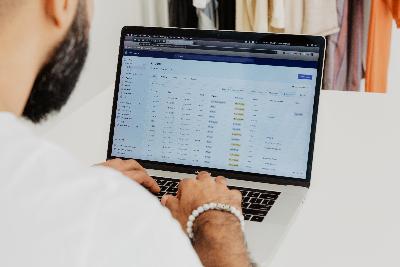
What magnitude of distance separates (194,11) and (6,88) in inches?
75.6

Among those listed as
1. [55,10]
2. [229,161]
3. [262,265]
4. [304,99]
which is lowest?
[262,265]

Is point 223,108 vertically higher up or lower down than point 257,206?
higher up

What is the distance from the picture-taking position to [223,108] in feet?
3.76

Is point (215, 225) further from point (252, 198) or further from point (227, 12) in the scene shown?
point (227, 12)

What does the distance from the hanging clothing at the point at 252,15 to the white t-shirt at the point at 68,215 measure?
1810 mm

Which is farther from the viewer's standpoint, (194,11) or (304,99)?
(194,11)

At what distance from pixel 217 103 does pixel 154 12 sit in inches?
59.6

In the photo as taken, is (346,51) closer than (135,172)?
No

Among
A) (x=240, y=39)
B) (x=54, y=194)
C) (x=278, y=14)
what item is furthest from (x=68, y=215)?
(x=278, y=14)

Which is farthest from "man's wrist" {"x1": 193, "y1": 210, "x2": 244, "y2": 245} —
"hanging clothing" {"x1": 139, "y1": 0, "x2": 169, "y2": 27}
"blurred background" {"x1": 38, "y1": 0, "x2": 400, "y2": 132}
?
"hanging clothing" {"x1": 139, "y1": 0, "x2": 169, "y2": 27}

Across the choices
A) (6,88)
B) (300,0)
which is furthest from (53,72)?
(300,0)

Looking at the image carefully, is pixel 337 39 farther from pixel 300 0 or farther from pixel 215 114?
pixel 215 114

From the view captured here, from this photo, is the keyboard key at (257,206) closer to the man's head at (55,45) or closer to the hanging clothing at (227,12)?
the man's head at (55,45)

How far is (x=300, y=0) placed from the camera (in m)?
2.31
